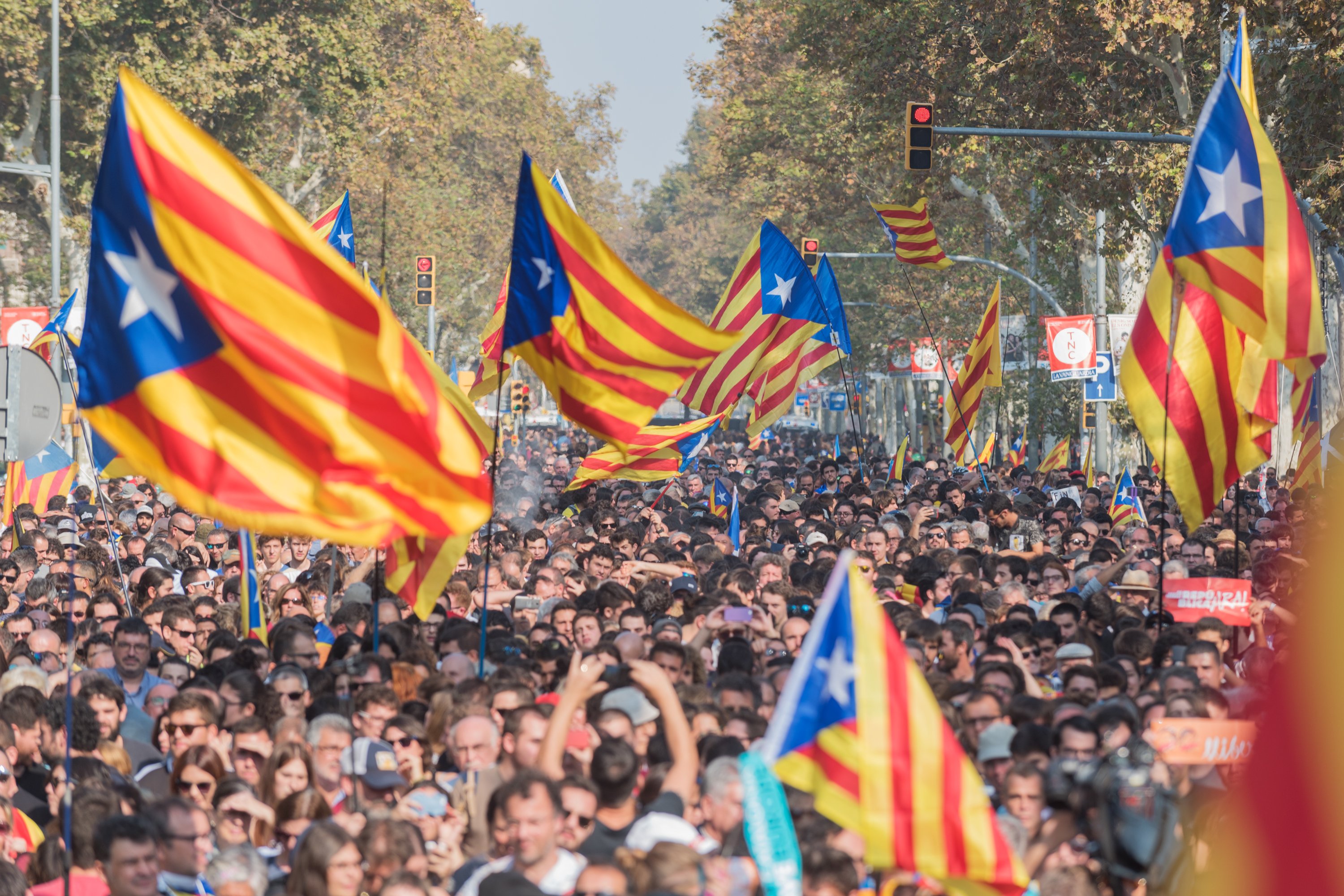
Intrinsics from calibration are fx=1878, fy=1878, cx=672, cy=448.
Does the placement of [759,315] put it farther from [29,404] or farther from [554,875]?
[554,875]

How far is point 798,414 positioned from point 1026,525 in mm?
82268

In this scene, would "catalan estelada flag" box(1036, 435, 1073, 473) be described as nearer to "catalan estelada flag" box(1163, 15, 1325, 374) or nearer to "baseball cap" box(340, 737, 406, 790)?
"catalan estelada flag" box(1163, 15, 1325, 374)

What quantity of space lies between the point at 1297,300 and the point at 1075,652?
231cm

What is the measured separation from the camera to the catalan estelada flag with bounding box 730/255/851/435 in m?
17.1

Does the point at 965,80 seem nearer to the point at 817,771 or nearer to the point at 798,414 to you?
the point at 817,771

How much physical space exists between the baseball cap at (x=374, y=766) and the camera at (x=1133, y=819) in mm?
2696

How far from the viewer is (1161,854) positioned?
5469 millimetres

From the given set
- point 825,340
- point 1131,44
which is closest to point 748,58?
point 1131,44

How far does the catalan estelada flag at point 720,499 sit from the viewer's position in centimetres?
1895

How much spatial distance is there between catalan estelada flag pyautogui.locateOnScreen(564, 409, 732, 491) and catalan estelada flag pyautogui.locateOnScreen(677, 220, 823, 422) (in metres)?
0.56

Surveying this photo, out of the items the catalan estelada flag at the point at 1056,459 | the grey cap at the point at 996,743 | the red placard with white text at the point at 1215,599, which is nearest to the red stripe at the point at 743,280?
the red placard with white text at the point at 1215,599

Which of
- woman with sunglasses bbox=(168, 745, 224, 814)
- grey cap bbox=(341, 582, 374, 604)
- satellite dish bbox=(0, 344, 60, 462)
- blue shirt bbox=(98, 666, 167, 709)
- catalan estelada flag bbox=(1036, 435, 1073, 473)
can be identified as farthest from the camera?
catalan estelada flag bbox=(1036, 435, 1073, 473)

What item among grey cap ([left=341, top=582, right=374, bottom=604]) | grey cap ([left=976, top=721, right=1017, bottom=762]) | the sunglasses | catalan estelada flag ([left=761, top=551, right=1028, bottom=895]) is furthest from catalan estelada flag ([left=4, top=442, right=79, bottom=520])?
catalan estelada flag ([left=761, top=551, right=1028, bottom=895])

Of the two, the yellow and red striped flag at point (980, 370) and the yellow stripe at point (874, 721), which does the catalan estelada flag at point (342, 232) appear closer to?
the yellow and red striped flag at point (980, 370)
